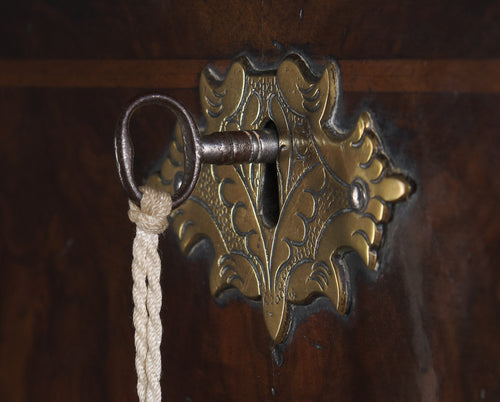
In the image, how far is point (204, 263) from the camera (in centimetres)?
60

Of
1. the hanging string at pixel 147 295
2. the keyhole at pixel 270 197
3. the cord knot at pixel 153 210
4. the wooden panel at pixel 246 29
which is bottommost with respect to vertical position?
the hanging string at pixel 147 295

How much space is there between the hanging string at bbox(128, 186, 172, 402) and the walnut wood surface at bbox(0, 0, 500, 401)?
0.27 feet

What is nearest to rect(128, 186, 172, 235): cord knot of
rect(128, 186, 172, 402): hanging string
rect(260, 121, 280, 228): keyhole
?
rect(128, 186, 172, 402): hanging string

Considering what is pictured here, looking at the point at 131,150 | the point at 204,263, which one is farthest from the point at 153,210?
the point at 204,263

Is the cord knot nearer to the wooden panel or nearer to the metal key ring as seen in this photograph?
the metal key ring

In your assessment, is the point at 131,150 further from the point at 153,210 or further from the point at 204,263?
the point at 204,263

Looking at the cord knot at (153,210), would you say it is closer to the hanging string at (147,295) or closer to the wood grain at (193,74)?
the hanging string at (147,295)

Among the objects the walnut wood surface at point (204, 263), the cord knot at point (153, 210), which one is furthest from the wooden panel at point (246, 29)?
the cord knot at point (153, 210)

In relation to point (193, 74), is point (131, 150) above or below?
below

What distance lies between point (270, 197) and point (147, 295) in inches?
4.7

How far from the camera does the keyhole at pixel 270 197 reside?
0.53 meters

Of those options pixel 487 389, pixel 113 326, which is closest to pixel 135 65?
pixel 113 326

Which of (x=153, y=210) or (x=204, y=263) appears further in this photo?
(x=204, y=263)

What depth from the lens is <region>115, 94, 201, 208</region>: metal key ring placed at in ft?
1.48
